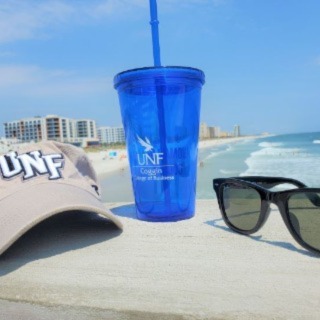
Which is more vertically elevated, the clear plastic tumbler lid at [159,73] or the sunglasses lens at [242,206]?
the clear plastic tumbler lid at [159,73]

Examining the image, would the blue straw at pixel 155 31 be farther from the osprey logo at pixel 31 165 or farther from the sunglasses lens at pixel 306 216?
the sunglasses lens at pixel 306 216

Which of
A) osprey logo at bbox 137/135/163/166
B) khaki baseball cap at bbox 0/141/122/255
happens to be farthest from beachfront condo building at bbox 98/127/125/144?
osprey logo at bbox 137/135/163/166

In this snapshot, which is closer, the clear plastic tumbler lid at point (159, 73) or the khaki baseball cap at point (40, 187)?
the khaki baseball cap at point (40, 187)

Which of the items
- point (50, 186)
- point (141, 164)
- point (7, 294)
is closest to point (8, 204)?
point (50, 186)

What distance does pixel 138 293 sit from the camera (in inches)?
25.9

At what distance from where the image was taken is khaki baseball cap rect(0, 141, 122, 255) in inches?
32.2

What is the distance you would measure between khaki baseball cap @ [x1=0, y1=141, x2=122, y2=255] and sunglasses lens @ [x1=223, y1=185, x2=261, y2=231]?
0.34m

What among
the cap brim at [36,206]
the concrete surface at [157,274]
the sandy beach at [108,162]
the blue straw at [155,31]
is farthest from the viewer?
the sandy beach at [108,162]

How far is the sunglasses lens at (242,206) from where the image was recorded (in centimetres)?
99

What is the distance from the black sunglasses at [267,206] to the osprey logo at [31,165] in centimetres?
51

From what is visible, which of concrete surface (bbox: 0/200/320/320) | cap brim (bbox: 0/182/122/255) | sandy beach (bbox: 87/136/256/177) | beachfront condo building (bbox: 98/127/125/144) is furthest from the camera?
beachfront condo building (bbox: 98/127/125/144)

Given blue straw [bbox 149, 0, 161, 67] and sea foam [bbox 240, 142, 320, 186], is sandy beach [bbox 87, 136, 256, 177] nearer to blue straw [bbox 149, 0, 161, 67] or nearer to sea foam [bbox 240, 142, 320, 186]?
sea foam [bbox 240, 142, 320, 186]

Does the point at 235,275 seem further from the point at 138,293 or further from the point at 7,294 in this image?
the point at 7,294

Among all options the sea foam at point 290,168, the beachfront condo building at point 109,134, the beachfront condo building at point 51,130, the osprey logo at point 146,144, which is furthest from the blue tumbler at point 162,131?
the beachfront condo building at point 109,134
